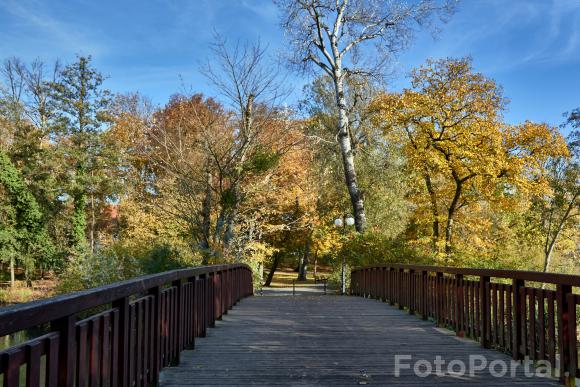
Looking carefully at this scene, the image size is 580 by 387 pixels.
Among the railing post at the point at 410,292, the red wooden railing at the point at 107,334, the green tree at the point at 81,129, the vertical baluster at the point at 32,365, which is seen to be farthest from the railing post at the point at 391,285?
the green tree at the point at 81,129

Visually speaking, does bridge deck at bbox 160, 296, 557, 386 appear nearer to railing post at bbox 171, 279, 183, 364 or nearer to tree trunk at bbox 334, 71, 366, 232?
railing post at bbox 171, 279, 183, 364

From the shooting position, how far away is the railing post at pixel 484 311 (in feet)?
18.3

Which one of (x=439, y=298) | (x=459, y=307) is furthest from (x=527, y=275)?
(x=439, y=298)

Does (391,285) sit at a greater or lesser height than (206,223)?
lesser

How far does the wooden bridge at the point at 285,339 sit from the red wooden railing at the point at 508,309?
1 cm

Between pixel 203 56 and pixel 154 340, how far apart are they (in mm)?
12503

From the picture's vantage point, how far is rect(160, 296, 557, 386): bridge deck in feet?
13.8

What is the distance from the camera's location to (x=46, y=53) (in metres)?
32.6

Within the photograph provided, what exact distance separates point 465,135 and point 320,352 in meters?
14.5

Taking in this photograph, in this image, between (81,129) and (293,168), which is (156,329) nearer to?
(293,168)

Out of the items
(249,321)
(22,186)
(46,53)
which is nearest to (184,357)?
(249,321)

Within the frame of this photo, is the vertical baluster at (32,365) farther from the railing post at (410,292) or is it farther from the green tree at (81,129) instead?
the green tree at (81,129)

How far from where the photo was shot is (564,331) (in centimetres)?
398

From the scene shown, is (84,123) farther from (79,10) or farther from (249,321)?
(249,321)
